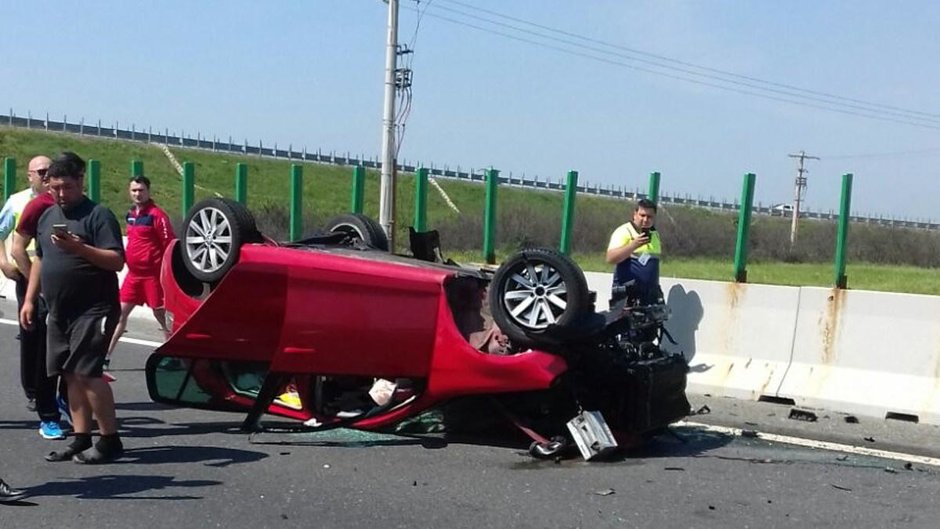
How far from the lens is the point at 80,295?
617cm

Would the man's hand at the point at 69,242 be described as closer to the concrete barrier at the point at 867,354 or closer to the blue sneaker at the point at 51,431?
the blue sneaker at the point at 51,431

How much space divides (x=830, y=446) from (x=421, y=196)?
23.3 ft

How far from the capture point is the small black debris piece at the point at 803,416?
8133 mm

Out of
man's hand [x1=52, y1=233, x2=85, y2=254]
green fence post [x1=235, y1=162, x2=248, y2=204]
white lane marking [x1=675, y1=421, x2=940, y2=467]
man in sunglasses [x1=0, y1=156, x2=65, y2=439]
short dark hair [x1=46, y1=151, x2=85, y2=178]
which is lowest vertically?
white lane marking [x1=675, y1=421, x2=940, y2=467]

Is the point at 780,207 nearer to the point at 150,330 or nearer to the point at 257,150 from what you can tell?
the point at 150,330

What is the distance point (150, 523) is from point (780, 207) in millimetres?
17400

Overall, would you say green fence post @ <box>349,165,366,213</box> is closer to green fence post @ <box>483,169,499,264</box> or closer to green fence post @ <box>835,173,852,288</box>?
green fence post @ <box>483,169,499,264</box>

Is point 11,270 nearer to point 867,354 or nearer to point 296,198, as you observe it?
point 867,354

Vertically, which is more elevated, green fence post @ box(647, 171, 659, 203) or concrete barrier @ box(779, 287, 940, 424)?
green fence post @ box(647, 171, 659, 203)

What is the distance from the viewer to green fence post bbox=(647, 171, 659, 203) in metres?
10.9

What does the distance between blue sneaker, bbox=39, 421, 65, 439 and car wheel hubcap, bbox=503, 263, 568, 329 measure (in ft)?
9.42

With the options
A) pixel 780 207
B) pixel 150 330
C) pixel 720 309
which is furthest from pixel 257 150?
pixel 720 309

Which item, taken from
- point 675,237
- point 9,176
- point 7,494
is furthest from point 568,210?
point 9,176

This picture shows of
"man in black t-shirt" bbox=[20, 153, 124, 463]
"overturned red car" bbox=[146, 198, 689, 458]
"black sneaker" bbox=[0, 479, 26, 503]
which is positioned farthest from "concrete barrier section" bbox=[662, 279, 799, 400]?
"black sneaker" bbox=[0, 479, 26, 503]
